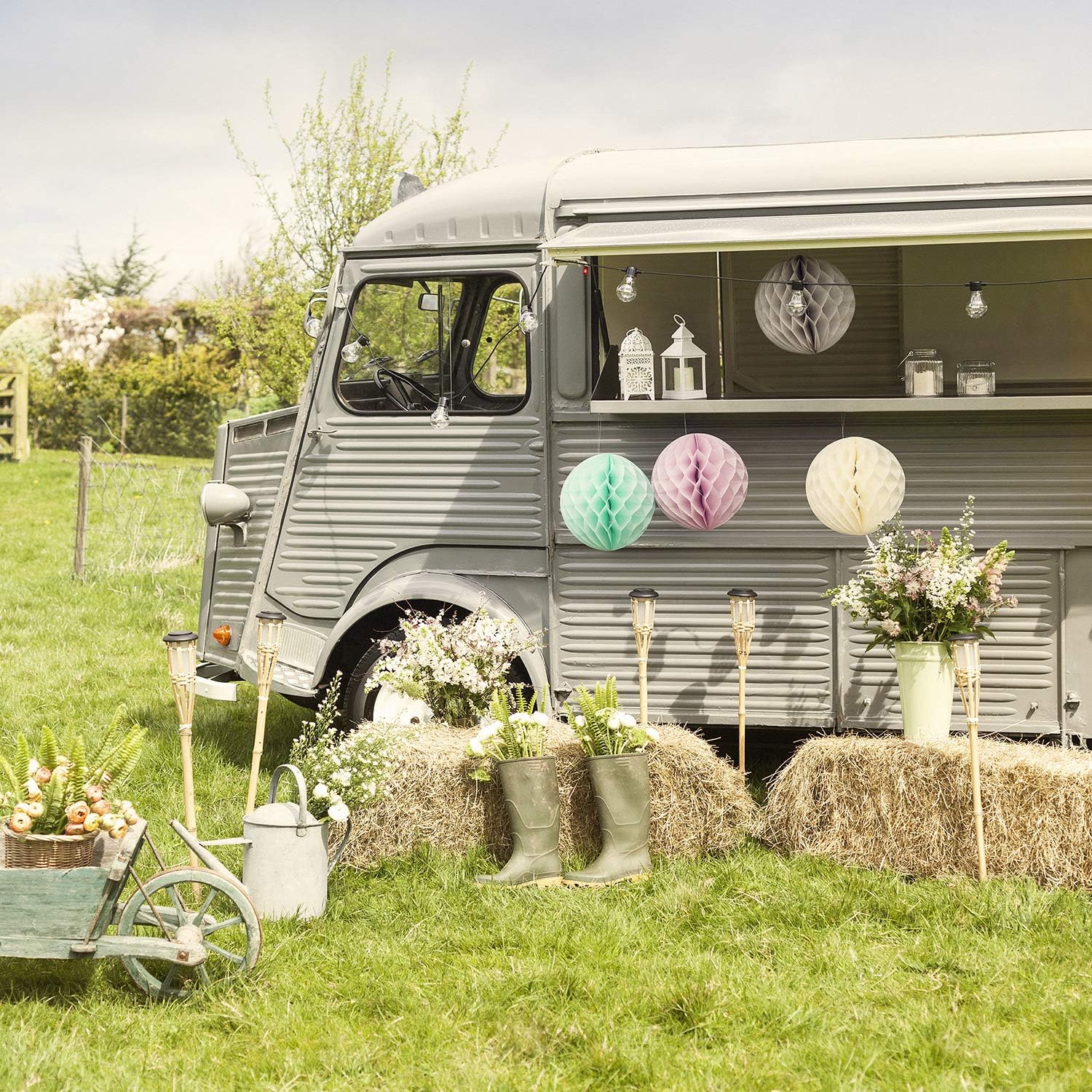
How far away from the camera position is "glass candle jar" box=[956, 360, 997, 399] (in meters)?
4.78

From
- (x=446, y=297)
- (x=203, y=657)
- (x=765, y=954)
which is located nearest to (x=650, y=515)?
(x=446, y=297)

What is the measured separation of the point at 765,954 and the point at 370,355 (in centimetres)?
313

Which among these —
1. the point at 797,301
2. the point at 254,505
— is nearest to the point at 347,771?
the point at 254,505

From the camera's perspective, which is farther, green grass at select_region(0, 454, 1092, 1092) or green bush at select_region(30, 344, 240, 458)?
green bush at select_region(30, 344, 240, 458)

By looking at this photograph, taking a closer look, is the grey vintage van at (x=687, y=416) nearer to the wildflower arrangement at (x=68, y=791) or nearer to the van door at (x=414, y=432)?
the van door at (x=414, y=432)

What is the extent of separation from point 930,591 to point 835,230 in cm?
139

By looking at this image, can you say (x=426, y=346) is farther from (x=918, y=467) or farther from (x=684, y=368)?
(x=918, y=467)

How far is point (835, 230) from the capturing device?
4.38m

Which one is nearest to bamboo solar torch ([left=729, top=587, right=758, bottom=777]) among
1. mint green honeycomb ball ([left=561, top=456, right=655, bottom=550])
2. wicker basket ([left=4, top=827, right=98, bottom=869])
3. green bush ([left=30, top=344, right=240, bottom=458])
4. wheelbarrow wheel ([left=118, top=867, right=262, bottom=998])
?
mint green honeycomb ball ([left=561, top=456, right=655, bottom=550])

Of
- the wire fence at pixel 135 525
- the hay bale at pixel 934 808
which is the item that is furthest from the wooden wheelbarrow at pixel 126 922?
the wire fence at pixel 135 525

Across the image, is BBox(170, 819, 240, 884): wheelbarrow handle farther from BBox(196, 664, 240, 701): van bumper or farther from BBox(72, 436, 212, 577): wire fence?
BBox(72, 436, 212, 577): wire fence

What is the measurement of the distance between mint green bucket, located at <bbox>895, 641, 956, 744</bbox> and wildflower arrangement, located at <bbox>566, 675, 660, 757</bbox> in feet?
3.18

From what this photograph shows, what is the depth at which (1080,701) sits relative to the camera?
4.63 meters

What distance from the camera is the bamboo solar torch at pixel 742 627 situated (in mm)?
4543
